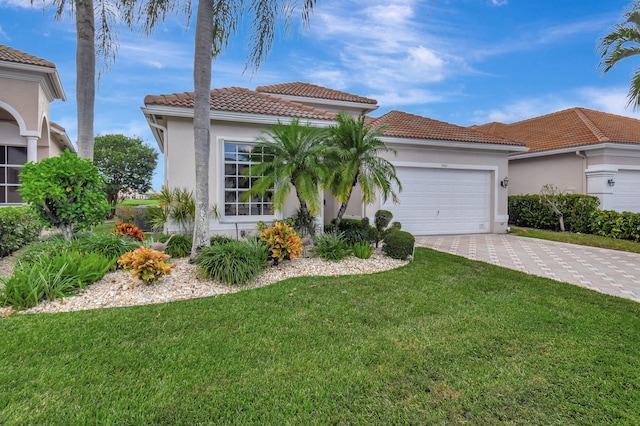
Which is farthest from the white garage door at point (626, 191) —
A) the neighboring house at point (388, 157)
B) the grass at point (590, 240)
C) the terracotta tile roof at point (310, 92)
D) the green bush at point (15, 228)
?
the green bush at point (15, 228)

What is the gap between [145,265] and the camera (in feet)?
18.4

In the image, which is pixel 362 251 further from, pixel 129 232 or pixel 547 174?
pixel 547 174

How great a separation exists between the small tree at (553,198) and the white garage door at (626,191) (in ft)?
7.64

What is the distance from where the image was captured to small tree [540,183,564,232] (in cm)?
1462

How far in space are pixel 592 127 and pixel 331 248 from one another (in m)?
17.6

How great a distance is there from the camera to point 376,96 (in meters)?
17.5

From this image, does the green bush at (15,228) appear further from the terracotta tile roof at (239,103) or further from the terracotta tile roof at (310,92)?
the terracotta tile roof at (310,92)

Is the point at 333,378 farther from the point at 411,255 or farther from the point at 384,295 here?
the point at 411,255

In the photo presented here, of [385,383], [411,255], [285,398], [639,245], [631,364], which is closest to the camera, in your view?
[285,398]

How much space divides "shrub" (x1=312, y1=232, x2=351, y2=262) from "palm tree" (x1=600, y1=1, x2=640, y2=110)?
470 inches

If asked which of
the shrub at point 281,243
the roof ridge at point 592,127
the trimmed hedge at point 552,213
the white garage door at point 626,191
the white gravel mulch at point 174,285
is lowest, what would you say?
the white gravel mulch at point 174,285

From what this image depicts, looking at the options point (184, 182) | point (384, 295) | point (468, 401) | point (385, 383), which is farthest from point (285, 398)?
point (184, 182)

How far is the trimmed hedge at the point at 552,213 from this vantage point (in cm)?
1389

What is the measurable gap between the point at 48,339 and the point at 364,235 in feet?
23.5
